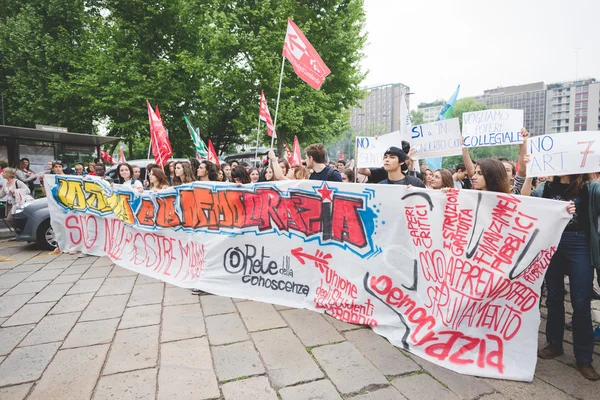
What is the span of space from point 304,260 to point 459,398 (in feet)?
6.41

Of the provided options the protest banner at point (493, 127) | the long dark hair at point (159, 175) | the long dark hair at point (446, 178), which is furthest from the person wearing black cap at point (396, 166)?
the long dark hair at point (159, 175)

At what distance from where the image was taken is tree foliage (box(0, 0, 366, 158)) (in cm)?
1723

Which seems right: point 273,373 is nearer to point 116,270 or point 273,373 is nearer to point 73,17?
point 116,270

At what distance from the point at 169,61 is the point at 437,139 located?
19.0 metres

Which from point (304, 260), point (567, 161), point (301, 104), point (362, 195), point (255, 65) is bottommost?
point (304, 260)

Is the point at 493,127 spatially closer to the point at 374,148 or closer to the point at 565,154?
the point at 565,154

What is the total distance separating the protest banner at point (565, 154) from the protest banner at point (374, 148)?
2242 mm

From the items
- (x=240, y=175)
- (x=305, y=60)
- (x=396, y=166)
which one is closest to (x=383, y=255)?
(x=396, y=166)

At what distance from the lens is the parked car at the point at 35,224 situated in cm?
660

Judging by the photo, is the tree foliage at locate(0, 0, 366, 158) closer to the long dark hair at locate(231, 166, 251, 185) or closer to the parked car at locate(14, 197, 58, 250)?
the long dark hair at locate(231, 166, 251, 185)

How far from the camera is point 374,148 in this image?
17.1ft

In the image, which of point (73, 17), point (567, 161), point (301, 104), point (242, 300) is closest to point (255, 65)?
point (301, 104)

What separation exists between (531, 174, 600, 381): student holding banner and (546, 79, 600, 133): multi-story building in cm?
12101

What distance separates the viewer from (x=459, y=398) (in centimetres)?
237
